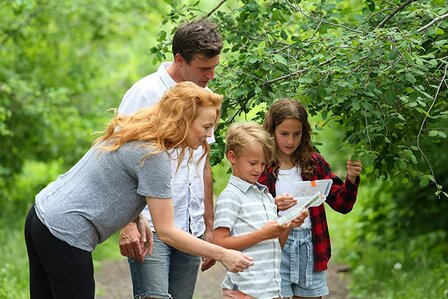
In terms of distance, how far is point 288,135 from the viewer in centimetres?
471

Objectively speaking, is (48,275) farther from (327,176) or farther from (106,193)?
(327,176)

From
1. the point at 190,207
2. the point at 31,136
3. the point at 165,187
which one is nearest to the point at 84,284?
the point at 165,187

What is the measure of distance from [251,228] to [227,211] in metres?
0.13

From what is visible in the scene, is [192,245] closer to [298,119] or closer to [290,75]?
[298,119]

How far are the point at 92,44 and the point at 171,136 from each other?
8937 millimetres

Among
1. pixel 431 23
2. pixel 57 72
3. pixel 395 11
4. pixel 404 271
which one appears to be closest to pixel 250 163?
pixel 431 23

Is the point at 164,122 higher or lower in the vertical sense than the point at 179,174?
higher

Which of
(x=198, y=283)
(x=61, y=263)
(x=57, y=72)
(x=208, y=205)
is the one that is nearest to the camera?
(x=61, y=263)

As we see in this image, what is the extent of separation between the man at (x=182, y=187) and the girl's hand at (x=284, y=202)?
1.11ft

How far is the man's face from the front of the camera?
444 centimetres

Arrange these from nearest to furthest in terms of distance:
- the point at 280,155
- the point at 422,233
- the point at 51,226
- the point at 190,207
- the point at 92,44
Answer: the point at 51,226
the point at 190,207
the point at 280,155
the point at 422,233
the point at 92,44

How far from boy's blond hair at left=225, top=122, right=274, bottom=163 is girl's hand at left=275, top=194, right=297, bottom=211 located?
190 mm

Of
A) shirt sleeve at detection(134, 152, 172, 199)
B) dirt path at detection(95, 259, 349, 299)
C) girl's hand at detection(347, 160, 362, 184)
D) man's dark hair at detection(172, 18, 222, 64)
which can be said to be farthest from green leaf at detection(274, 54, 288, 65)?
dirt path at detection(95, 259, 349, 299)

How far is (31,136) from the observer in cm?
1148
